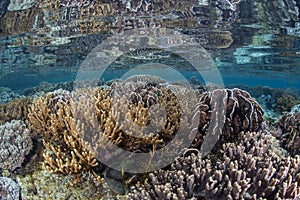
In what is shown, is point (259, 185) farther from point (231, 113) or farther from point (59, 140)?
point (59, 140)

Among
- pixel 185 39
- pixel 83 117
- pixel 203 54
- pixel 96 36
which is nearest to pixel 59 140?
pixel 83 117

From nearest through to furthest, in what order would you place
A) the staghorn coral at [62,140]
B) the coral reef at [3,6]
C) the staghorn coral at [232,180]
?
1. the staghorn coral at [232,180]
2. the staghorn coral at [62,140]
3. the coral reef at [3,6]

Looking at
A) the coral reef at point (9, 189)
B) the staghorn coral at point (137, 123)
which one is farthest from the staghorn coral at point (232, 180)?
the coral reef at point (9, 189)

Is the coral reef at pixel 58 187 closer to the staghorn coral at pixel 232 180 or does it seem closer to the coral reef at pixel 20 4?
the staghorn coral at pixel 232 180

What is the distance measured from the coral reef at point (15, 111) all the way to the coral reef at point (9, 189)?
86.4 inches

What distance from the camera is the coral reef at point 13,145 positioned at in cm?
536

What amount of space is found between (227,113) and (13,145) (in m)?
4.36

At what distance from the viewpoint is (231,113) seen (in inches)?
212

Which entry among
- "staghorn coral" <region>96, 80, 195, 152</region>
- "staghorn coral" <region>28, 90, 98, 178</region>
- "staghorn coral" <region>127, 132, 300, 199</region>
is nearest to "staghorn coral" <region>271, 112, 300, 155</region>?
"staghorn coral" <region>127, 132, 300, 199</region>

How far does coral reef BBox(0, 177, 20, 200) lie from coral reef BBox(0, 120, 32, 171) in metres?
0.29

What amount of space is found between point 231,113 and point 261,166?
1422 mm

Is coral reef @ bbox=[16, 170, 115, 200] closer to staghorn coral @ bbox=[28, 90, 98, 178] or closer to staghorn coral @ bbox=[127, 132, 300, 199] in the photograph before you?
staghorn coral @ bbox=[28, 90, 98, 178]

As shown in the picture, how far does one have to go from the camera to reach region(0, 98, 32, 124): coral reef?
287 inches

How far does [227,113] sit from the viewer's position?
5488 mm
